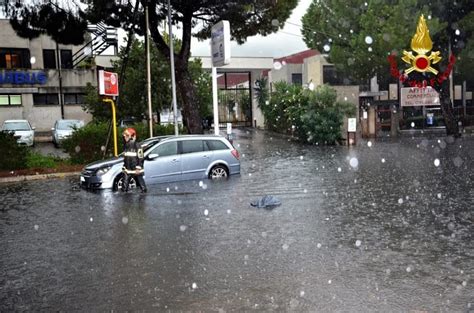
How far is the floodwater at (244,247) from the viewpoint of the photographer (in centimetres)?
545

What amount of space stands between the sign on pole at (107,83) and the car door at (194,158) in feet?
16.4

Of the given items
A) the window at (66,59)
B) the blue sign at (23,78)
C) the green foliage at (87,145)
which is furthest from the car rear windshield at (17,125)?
the window at (66,59)

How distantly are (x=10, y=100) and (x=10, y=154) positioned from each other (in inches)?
850

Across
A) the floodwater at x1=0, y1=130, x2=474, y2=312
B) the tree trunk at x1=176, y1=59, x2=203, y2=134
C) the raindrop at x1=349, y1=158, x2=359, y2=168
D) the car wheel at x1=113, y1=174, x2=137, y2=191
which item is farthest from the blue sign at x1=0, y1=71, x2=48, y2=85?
the car wheel at x1=113, y1=174, x2=137, y2=191

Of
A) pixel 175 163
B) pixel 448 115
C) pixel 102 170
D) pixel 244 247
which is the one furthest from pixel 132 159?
pixel 448 115

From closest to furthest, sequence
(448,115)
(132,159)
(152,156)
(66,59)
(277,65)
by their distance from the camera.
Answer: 1. (132,159)
2. (152,156)
3. (448,115)
4. (66,59)
5. (277,65)

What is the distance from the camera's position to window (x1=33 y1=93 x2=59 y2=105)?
1480 inches

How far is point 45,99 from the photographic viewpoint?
38.0m

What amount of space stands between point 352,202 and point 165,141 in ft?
18.7

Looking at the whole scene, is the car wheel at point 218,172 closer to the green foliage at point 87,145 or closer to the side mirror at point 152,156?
the side mirror at point 152,156

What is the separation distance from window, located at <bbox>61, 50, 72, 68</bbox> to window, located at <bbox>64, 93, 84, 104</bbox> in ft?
13.9

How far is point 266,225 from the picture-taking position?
8.96 meters

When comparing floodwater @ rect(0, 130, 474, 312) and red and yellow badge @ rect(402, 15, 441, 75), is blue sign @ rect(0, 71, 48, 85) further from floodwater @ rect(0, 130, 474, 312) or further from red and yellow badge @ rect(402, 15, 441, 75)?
red and yellow badge @ rect(402, 15, 441, 75)

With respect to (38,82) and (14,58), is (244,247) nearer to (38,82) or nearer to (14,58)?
(38,82)
